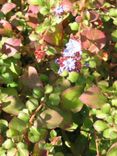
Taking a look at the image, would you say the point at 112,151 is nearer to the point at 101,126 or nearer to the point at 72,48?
the point at 101,126

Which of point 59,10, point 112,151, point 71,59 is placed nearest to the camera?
point 112,151

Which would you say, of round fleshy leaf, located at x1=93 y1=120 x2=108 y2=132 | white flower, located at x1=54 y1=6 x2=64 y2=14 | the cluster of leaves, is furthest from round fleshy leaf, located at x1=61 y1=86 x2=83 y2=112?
white flower, located at x1=54 y1=6 x2=64 y2=14

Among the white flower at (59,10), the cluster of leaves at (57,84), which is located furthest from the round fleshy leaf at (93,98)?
the white flower at (59,10)

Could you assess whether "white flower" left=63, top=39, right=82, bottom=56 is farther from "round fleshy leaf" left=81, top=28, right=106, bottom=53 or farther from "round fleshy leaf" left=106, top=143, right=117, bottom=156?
"round fleshy leaf" left=106, top=143, right=117, bottom=156

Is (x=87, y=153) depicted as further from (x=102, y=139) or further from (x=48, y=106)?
(x=48, y=106)

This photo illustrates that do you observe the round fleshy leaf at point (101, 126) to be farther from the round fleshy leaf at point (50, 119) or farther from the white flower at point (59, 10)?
the white flower at point (59, 10)

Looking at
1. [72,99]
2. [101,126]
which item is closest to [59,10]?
[72,99]
